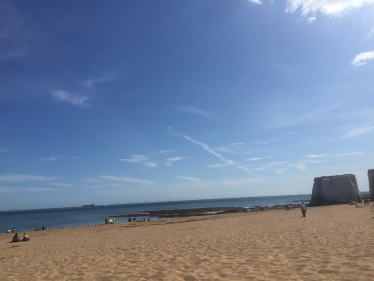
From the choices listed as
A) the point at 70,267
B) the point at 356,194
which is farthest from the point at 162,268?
the point at 356,194

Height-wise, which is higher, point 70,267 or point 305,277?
point 305,277

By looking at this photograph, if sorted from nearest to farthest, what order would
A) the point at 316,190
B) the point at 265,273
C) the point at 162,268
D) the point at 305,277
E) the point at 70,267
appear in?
the point at 305,277, the point at 265,273, the point at 162,268, the point at 70,267, the point at 316,190

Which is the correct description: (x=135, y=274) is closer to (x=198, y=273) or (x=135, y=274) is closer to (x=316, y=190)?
(x=198, y=273)

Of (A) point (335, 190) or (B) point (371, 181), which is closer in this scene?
(B) point (371, 181)

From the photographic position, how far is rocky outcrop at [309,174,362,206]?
148ft

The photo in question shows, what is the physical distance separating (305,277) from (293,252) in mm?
2673

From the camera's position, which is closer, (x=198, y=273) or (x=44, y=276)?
(x=198, y=273)

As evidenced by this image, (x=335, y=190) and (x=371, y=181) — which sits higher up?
(x=371, y=181)

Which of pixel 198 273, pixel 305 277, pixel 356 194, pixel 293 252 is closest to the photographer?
pixel 305 277

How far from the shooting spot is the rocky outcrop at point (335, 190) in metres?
45.2

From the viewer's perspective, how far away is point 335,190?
4678 centimetres

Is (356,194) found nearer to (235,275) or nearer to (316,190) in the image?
(316,190)

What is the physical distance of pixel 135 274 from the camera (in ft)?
21.8

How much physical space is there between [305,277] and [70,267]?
24.8 ft
